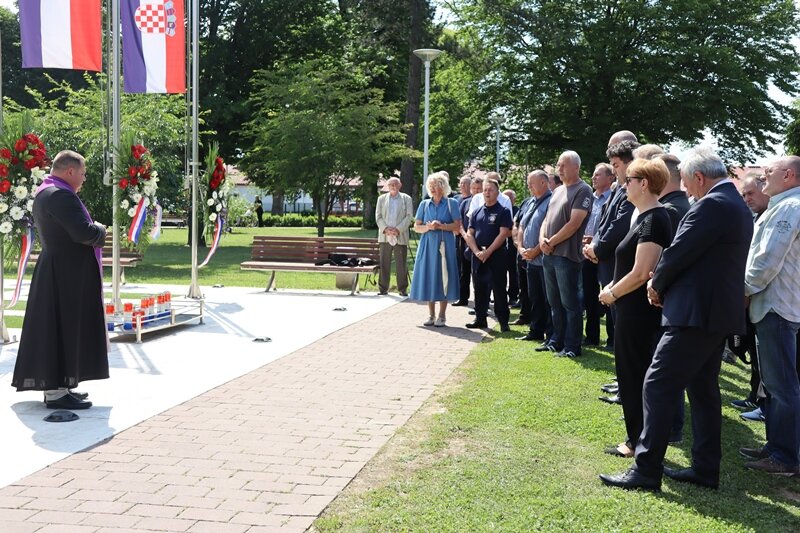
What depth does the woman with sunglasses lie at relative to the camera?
525cm

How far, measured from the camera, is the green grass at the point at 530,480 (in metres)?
4.43

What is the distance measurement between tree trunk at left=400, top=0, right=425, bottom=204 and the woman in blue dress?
47.0 ft

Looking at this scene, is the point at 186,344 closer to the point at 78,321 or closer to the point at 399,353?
the point at 399,353

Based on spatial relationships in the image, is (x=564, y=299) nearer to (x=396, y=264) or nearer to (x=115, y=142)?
(x=115, y=142)

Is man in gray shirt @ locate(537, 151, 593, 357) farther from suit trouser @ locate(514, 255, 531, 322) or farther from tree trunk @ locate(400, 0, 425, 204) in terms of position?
tree trunk @ locate(400, 0, 425, 204)

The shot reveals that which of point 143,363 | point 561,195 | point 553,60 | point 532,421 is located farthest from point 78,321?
point 553,60

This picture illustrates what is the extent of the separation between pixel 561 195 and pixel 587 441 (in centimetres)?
389

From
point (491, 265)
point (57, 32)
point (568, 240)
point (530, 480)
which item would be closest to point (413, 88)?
point (491, 265)

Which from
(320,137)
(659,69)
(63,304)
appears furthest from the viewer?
(659,69)

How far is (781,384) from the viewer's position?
5535 millimetres

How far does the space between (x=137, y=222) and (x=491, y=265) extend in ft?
15.5

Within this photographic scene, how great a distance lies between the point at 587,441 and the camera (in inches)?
236

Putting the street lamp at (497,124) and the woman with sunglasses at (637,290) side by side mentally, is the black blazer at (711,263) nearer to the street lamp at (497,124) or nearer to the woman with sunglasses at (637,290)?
the woman with sunglasses at (637,290)

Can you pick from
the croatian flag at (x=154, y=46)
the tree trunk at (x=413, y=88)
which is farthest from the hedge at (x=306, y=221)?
the croatian flag at (x=154, y=46)
